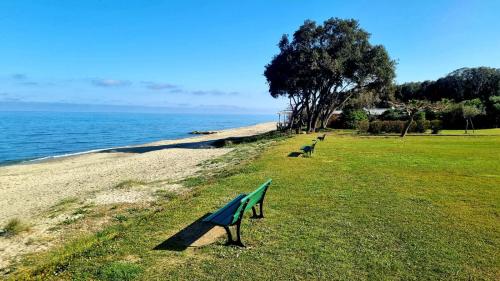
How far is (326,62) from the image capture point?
1435 inches

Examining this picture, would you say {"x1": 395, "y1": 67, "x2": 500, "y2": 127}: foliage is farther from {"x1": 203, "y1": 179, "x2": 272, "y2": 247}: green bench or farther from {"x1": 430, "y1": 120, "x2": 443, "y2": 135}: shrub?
{"x1": 203, "y1": 179, "x2": 272, "y2": 247}: green bench

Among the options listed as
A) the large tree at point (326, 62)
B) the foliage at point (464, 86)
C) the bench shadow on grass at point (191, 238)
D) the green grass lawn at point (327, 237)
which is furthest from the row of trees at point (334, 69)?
the foliage at point (464, 86)

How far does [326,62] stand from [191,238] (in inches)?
1262

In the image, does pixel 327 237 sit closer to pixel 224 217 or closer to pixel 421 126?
pixel 224 217

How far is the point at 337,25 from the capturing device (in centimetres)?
3925

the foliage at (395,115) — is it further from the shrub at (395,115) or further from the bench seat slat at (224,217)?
the bench seat slat at (224,217)

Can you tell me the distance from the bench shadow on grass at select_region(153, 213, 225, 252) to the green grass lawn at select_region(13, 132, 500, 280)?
0.20 meters

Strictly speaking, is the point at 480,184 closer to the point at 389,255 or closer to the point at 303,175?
the point at 303,175

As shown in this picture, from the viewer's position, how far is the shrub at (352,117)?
45438 millimetres

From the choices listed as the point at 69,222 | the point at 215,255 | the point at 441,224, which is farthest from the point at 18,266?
the point at 441,224

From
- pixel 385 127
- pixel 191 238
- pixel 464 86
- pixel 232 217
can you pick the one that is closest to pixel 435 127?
pixel 385 127

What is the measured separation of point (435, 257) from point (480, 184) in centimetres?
690

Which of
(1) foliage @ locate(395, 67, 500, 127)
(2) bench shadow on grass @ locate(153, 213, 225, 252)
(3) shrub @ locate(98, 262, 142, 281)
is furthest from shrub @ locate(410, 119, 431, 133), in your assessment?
(1) foliage @ locate(395, 67, 500, 127)

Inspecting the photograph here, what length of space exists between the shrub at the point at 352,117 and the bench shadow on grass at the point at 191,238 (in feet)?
131
